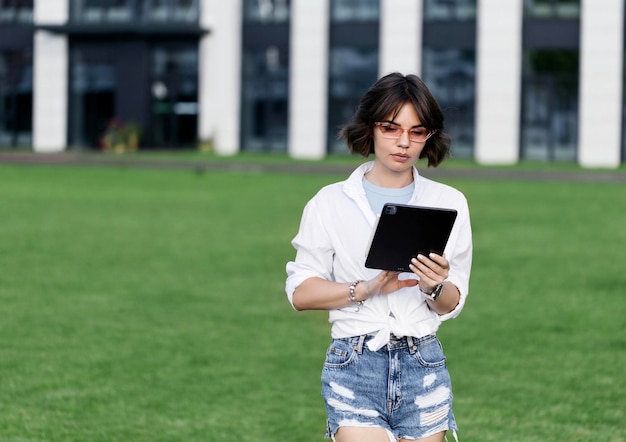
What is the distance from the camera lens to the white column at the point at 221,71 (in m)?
49.9

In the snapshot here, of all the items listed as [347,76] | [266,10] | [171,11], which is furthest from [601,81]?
[171,11]

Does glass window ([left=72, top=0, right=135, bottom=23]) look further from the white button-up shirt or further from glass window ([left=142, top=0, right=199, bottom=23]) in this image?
the white button-up shirt

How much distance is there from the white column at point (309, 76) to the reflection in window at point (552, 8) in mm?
8020

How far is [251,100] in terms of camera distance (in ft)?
165

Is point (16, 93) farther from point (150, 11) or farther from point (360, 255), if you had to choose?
point (360, 255)

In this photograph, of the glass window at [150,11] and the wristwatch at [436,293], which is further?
the glass window at [150,11]

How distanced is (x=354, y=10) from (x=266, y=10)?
366cm

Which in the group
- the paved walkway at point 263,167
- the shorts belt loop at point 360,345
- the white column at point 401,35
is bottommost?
the shorts belt loop at point 360,345

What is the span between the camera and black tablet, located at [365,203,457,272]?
3.89 metres

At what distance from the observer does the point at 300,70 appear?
48.8m

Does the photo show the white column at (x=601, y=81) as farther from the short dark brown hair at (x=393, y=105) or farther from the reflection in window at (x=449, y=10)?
the short dark brown hair at (x=393, y=105)

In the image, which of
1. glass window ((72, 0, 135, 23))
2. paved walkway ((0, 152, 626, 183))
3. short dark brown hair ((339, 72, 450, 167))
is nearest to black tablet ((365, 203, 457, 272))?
short dark brown hair ((339, 72, 450, 167))

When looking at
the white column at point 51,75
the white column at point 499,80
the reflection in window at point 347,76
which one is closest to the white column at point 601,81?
the white column at point 499,80

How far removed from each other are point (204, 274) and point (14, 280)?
2165 mm
